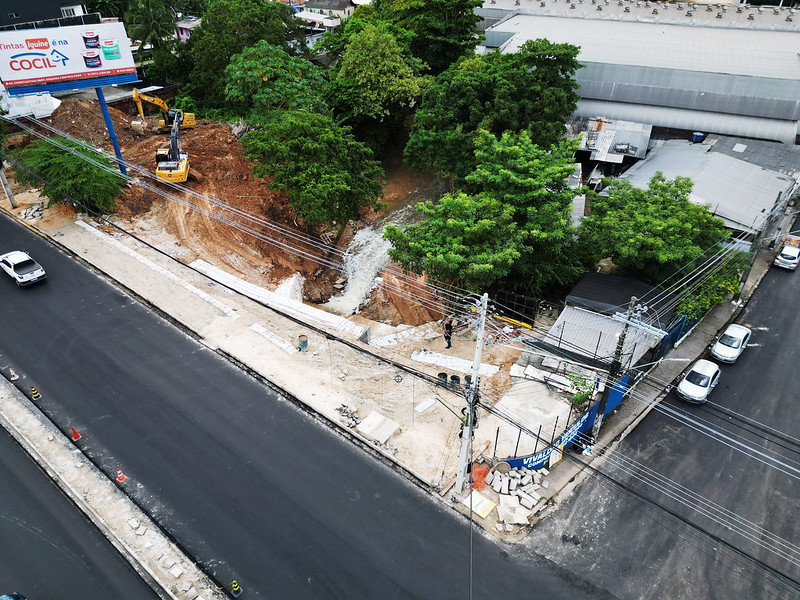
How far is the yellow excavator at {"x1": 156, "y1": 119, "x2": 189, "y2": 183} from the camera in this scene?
122ft

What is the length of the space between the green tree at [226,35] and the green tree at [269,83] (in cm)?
730

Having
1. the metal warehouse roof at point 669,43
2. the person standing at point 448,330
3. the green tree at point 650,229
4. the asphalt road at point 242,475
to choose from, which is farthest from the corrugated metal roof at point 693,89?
the asphalt road at point 242,475

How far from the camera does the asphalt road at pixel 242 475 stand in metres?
17.8

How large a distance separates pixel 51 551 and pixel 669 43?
6112cm

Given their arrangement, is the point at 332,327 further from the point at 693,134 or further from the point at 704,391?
the point at 693,134

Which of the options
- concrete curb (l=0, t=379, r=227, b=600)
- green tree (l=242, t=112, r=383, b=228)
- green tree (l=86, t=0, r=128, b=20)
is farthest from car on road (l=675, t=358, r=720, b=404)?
green tree (l=86, t=0, r=128, b=20)

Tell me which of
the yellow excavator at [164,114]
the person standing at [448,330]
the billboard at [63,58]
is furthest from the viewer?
the yellow excavator at [164,114]

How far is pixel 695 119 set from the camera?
4378 cm

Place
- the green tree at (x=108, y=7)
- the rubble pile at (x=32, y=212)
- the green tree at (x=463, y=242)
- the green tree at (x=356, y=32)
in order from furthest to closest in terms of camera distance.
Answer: the green tree at (x=108, y=7) < the green tree at (x=356, y=32) < the rubble pile at (x=32, y=212) < the green tree at (x=463, y=242)

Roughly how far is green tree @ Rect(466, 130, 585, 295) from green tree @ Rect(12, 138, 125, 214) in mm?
22682

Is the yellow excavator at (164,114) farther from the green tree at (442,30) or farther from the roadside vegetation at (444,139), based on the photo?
the green tree at (442,30)

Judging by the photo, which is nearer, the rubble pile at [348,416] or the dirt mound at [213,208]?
the rubble pile at [348,416]

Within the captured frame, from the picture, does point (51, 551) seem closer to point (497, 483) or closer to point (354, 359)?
point (354, 359)

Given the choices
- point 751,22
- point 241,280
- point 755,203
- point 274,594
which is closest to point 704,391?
point 755,203
